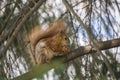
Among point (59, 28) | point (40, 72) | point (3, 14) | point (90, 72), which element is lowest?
point (90, 72)

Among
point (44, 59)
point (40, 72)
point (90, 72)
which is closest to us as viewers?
point (40, 72)

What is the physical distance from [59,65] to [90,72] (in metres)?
0.94

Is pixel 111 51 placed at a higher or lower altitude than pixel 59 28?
lower

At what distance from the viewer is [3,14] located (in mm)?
2232

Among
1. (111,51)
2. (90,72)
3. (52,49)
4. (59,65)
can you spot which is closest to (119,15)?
(111,51)

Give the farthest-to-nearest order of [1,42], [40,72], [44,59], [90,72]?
[1,42]
[90,72]
[44,59]
[40,72]

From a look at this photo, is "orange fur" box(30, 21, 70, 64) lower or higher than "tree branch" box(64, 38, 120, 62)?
higher

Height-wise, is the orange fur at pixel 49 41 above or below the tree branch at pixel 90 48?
above

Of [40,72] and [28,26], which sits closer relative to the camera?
[40,72]

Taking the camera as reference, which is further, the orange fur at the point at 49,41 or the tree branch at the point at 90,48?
the orange fur at the point at 49,41

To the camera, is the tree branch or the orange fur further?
the orange fur

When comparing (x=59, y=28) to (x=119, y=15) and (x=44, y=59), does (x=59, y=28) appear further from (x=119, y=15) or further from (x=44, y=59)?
(x=119, y=15)

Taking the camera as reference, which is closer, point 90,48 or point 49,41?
point 90,48

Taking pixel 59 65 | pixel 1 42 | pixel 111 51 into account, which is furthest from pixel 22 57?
pixel 59 65
